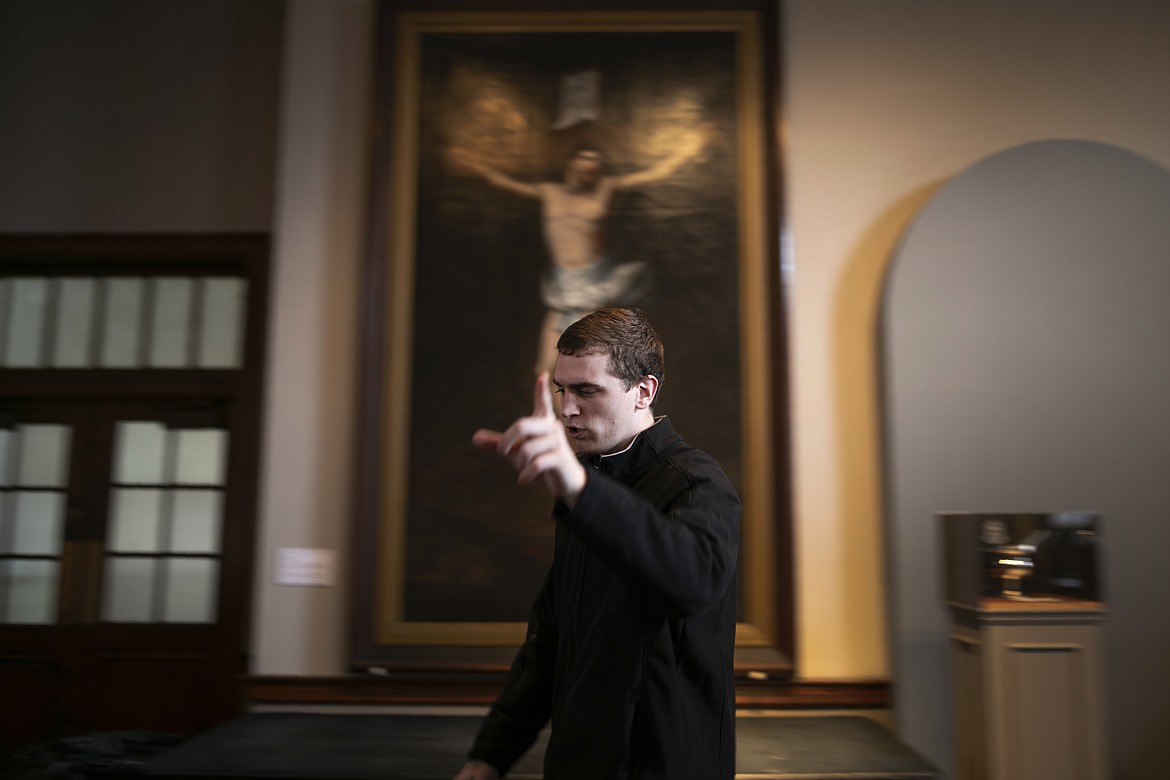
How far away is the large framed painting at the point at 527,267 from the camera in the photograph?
332 cm

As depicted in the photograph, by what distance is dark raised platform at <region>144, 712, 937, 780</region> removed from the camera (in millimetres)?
2590

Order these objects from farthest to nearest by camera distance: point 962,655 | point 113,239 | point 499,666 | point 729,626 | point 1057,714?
1. point 113,239
2. point 499,666
3. point 962,655
4. point 1057,714
5. point 729,626

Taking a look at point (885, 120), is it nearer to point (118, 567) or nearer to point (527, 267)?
point (527, 267)

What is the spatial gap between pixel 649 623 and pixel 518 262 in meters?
2.15

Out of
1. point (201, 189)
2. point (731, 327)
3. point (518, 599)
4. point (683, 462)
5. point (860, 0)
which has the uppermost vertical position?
point (860, 0)

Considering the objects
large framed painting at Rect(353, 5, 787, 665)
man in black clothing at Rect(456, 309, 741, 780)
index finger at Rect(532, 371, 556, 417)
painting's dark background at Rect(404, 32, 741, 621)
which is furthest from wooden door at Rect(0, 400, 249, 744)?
index finger at Rect(532, 371, 556, 417)

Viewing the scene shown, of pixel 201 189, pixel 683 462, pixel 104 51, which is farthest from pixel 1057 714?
pixel 104 51

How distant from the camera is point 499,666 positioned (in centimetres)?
324

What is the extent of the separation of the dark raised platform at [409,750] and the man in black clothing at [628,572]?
88 cm

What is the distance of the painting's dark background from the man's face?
5.16ft

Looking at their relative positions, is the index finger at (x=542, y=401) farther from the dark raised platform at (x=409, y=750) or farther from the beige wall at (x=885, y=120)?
the beige wall at (x=885, y=120)

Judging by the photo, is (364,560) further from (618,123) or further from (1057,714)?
(1057,714)

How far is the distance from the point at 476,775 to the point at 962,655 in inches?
74.0

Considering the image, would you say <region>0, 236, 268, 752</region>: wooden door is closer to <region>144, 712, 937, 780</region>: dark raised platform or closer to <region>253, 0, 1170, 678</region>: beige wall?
<region>253, 0, 1170, 678</region>: beige wall
